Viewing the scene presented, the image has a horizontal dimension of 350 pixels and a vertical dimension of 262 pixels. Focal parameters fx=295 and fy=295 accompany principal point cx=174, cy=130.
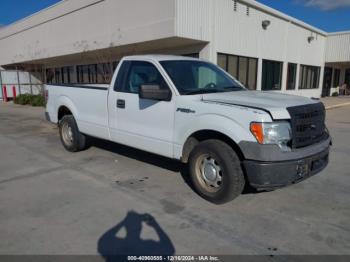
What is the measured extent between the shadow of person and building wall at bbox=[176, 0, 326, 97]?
1054 centimetres

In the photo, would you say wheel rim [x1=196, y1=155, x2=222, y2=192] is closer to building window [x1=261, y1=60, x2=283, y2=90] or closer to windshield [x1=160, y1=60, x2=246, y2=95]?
windshield [x1=160, y1=60, x2=246, y2=95]

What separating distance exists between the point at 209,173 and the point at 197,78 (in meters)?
1.71

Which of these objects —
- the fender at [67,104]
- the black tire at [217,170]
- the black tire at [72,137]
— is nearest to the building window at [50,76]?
the fender at [67,104]

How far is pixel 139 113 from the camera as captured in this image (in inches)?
197

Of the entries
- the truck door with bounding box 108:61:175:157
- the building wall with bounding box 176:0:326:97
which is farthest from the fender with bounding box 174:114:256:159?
the building wall with bounding box 176:0:326:97

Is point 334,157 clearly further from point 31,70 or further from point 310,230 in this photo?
point 31,70

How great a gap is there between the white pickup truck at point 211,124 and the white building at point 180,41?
7.91 meters

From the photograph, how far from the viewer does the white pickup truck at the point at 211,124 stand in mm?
3553

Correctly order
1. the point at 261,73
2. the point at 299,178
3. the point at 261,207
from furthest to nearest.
A: the point at 261,73 → the point at 261,207 → the point at 299,178

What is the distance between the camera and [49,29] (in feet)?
73.4

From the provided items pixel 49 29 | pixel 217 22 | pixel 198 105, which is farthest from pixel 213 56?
pixel 49 29

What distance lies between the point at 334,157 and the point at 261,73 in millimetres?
13357

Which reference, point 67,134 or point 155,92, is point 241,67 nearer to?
point 67,134

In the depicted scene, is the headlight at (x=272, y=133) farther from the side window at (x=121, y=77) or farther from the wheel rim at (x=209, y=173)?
the side window at (x=121, y=77)
